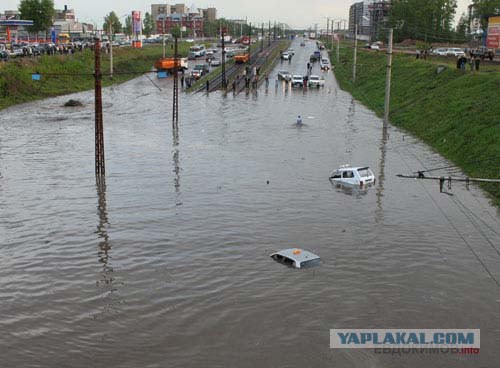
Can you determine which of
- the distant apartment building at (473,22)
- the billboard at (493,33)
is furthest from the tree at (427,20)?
the billboard at (493,33)

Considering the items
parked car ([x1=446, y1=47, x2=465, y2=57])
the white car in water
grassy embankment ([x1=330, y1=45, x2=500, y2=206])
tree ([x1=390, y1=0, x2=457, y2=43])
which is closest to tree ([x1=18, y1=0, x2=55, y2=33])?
grassy embankment ([x1=330, y1=45, x2=500, y2=206])

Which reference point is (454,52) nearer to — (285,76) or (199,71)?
(285,76)

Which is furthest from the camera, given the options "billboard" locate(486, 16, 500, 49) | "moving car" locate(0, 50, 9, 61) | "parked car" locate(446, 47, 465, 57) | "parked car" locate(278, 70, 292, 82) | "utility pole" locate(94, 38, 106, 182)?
"parked car" locate(446, 47, 465, 57)

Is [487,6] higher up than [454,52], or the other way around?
[487,6]

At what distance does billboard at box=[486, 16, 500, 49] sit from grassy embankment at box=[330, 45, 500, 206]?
867cm

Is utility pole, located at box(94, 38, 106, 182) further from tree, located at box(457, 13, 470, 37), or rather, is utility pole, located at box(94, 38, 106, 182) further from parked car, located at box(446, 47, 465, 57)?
tree, located at box(457, 13, 470, 37)

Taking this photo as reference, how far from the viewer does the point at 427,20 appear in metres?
134

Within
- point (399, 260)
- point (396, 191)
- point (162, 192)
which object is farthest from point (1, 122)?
point (399, 260)

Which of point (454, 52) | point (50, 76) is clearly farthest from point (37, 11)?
point (454, 52)

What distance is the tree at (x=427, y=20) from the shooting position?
132 m

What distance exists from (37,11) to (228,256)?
9748cm

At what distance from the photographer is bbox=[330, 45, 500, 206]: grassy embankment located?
38.0 m

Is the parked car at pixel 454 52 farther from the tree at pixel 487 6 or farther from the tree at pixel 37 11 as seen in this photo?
the tree at pixel 37 11

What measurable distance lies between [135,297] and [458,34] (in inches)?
5439
